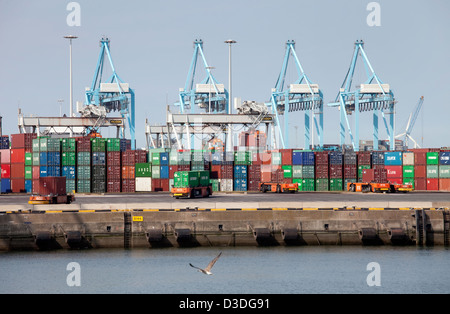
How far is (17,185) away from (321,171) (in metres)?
44.0

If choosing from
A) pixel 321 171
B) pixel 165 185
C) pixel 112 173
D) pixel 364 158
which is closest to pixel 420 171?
pixel 364 158

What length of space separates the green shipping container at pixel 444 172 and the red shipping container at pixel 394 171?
5585 millimetres

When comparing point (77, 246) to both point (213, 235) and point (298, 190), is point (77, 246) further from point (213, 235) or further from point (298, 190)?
point (298, 190)

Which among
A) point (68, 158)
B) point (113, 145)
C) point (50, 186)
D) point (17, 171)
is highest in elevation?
point (113, 145)

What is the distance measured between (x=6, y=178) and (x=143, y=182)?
64.8 ft

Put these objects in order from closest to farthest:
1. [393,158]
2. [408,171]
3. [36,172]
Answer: [36,172] < [393,158] < [408,171]

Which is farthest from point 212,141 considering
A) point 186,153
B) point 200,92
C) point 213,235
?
point 213,235

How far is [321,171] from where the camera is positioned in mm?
104062

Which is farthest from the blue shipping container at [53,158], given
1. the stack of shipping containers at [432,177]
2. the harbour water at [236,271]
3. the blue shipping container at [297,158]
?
A: the stack of shipping containers at [432,177]

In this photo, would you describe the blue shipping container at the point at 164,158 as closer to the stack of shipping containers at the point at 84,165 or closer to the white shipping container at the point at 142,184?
the white shipping container at the point at 142,184

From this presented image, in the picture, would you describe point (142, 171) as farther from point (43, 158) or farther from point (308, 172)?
point (308, 172)

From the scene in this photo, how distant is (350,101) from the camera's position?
15725cm

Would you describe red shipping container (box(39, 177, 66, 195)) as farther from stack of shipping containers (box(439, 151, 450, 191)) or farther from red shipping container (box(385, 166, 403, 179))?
stack of shipping containers (box(439, 151, 450, 191))

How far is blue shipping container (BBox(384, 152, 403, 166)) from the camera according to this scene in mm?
102944
